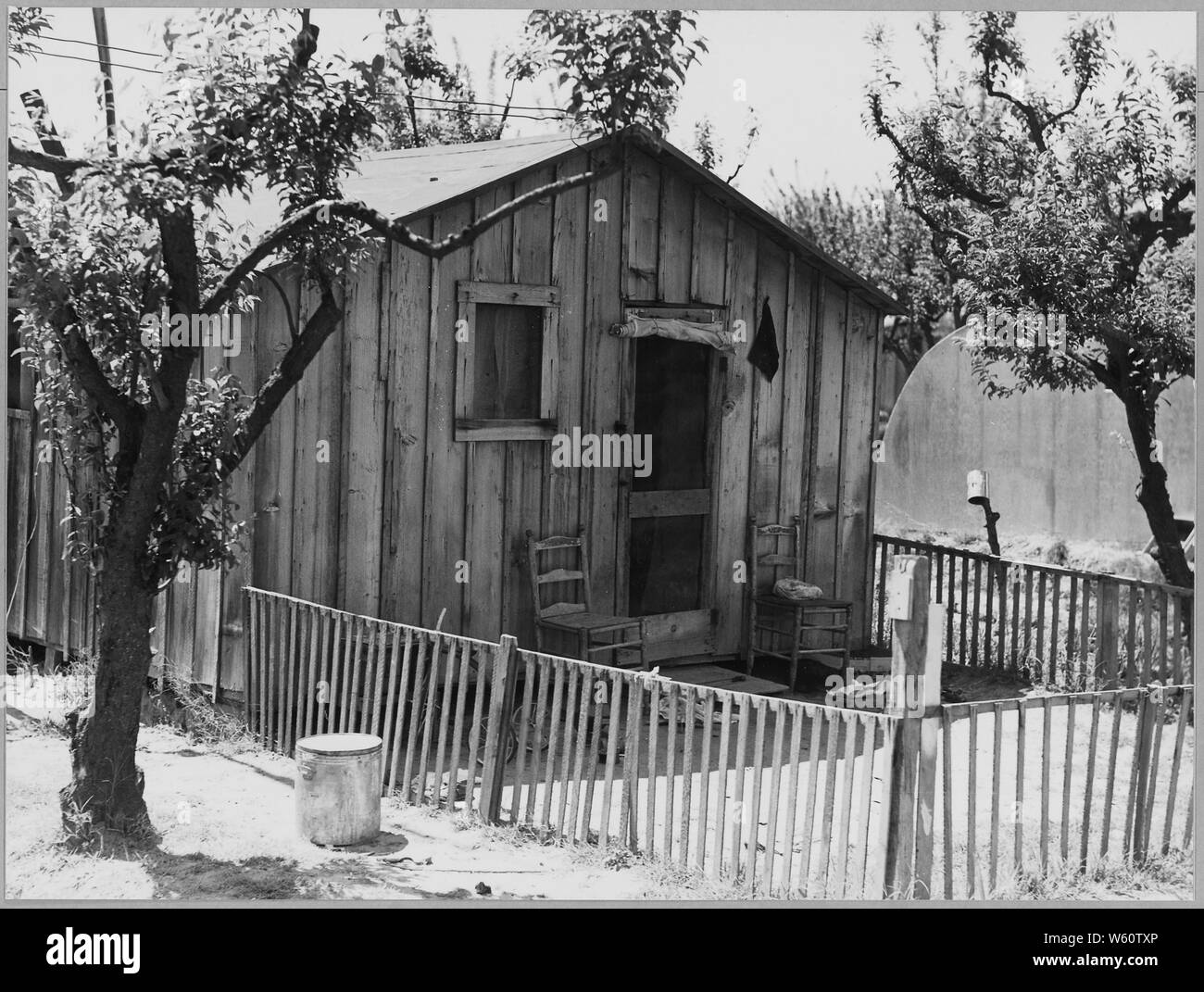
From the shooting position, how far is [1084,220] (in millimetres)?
10562

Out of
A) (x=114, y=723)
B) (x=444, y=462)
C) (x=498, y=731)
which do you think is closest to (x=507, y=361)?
(x=444, y=462)

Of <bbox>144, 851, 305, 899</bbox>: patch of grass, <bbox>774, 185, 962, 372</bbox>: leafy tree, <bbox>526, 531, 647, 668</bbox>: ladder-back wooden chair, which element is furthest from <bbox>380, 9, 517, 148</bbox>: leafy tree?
<bbox>144, 851, 305, 899</bbox>: patch of grass

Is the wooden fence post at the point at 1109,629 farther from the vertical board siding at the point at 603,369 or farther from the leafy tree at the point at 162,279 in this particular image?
the leafy tree at the point at 162,279

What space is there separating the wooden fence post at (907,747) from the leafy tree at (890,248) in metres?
16.3

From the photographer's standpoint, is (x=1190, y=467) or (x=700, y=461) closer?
(x=700, y=461)

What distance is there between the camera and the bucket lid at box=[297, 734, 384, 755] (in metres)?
7.55

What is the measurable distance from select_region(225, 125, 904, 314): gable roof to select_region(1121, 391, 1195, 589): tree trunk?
7.55 feet

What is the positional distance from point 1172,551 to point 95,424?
29.2 feet

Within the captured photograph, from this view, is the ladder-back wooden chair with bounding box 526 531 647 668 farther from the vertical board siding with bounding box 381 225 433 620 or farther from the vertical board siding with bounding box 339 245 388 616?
the vertical board siding with bounding box 339 245 388 616

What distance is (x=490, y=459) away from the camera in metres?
10.5

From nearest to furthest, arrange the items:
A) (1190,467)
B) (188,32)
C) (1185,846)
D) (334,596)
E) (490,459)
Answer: (188,32) < (1185,846) < (334,596) < (490,459) < (1190,467)

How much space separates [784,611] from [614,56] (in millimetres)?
6074

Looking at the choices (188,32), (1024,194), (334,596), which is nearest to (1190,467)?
(1024,194)

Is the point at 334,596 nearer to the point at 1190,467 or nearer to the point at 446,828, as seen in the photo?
the point at 446,828
